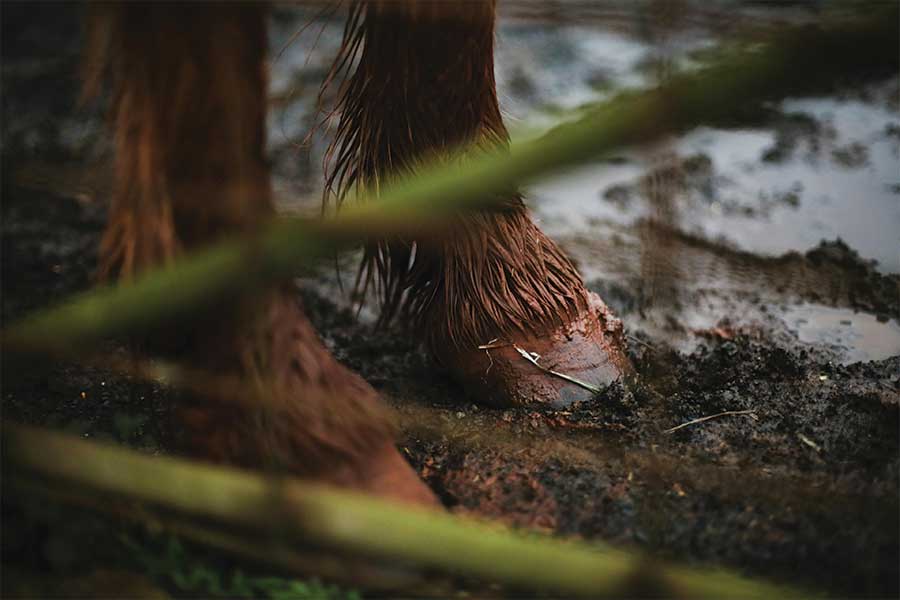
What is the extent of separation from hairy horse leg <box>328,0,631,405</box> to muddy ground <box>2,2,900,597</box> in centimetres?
13

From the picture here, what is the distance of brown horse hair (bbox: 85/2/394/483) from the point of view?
1.58 meters

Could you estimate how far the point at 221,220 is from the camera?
5.52 feet

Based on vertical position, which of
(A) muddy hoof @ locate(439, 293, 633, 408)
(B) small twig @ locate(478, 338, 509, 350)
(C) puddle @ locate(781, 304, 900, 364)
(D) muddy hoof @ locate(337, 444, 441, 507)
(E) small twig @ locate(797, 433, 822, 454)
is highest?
(C) puddle @ locate(781, 304, 900, 364)

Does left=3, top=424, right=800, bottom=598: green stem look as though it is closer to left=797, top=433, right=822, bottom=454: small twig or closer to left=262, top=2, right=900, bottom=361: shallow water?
left=797, top=433, right=822, bottom=454: small twig

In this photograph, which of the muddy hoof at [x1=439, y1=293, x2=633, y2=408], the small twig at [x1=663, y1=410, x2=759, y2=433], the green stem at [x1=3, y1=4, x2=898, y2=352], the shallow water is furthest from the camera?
the shallow water

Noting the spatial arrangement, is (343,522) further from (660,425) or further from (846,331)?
(846,331)

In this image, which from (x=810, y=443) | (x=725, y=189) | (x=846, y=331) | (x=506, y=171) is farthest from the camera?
(x=725, y=189)

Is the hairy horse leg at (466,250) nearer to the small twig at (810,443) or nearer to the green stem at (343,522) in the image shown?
the small twig at (810,443)

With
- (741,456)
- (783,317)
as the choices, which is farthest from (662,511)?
(783,317)

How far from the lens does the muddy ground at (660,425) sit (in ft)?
5.79

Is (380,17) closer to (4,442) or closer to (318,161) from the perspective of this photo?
(4,442)

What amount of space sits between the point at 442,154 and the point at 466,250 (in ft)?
0.88

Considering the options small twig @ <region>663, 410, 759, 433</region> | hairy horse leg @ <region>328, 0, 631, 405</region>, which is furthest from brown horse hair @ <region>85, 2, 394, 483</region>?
small twig @ <region>663, 410, 759, 433</region>

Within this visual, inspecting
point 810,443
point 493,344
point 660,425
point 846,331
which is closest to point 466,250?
point 493,344
